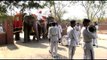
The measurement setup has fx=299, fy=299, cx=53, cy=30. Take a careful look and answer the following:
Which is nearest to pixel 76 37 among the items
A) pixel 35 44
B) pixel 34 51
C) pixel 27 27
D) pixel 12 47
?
pixel 34 51

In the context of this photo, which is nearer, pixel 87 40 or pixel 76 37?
pixel 87 40

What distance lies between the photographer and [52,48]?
13992 millimetres

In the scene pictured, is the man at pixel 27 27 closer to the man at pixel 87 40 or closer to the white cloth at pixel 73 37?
the white cloth at pixel 73 37

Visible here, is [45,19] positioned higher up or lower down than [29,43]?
higher up

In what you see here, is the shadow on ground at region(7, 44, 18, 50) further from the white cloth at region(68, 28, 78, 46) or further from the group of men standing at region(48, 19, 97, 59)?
the white cloth at region(68, 28, 78, 46)

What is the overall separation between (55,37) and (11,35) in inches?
214

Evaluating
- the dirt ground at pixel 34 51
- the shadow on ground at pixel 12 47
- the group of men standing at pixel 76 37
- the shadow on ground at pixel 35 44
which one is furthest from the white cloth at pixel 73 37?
the shadow on ground at pixel 12 47

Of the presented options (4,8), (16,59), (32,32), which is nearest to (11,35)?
(32,32)

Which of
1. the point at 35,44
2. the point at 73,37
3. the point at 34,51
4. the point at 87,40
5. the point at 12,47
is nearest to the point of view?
the point at 87,40

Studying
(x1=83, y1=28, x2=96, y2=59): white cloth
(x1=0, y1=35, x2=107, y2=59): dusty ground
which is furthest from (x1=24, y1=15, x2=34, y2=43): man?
(x1=83, y1=28, x2=96, y2=59): white cloth

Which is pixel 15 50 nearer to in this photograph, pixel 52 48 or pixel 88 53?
pixel 52 48

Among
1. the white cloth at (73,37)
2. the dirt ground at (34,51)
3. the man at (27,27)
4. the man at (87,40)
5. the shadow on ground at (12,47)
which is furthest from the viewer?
the man at (27,27)

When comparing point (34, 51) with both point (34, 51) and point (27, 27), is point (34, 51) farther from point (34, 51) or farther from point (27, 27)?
point (27, 27)

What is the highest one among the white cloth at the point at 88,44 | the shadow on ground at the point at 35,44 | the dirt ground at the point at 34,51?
the white cloth at the point at 88,44
